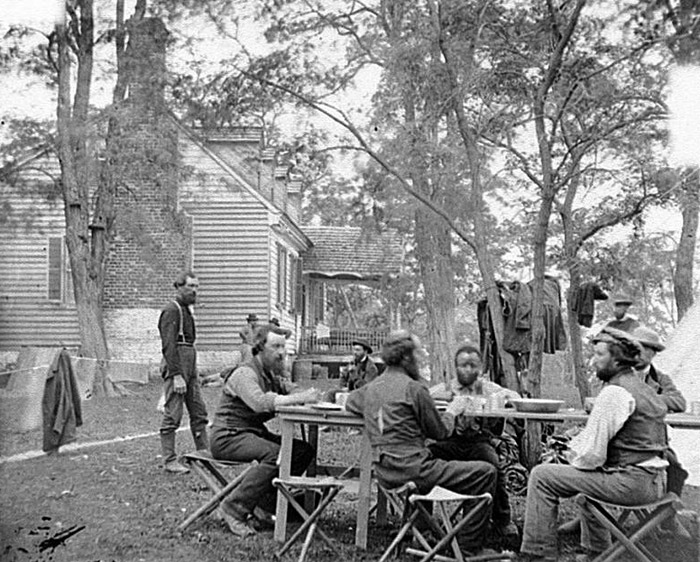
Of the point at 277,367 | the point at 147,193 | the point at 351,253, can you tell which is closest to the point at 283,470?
the point at 277,367

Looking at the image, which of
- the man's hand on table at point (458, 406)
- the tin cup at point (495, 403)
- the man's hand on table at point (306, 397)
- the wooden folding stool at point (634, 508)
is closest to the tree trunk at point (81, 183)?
the man's hand on table at point (306, 397)

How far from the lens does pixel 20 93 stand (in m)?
6.09

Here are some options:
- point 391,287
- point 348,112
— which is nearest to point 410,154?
point 348,112

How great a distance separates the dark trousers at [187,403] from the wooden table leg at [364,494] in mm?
2199

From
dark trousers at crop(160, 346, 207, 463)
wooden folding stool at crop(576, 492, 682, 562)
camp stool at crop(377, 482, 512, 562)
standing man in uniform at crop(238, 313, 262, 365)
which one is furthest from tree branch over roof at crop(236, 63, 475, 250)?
wooden folding stool at crop(576, 492, 682, 562)

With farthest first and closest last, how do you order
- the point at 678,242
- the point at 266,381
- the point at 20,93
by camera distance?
the point at 678,242
the point at 20,93
the point at 266,381

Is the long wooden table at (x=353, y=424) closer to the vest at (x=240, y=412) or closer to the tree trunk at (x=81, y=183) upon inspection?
the vest at (x=240, y=412)

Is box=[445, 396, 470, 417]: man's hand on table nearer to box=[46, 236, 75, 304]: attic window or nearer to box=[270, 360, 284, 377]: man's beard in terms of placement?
box=[270, 360, 284, 377]: man's beard

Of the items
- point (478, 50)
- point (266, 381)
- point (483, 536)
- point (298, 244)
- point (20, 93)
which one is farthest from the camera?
point (298, 244)

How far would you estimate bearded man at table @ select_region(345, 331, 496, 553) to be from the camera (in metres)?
4.68

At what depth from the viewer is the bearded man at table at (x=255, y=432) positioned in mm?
5266

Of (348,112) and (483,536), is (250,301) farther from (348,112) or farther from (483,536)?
(483,536)

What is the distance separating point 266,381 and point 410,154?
10.2 ft

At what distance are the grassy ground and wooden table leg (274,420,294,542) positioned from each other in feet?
0.29
